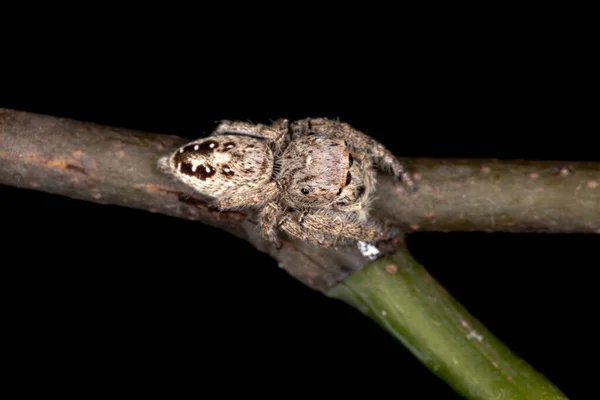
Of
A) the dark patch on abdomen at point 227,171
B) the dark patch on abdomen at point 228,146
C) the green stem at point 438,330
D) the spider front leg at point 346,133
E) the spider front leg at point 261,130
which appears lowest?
the green stem at point 438,330

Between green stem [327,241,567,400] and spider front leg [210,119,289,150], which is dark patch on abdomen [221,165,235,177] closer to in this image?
spider front leg [210,119,289,150]

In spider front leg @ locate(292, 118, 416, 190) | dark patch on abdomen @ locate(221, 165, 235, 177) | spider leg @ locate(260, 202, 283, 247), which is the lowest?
spider leg @ locate(260, 202, 283, 247)

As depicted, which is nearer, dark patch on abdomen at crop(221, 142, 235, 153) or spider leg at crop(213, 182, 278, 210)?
spider leg at crop(213, 182, 278, 210)

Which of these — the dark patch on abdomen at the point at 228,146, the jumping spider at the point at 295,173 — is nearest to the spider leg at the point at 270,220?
the jumping spider at the point at 295,173

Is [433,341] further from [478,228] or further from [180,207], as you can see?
[180,207]

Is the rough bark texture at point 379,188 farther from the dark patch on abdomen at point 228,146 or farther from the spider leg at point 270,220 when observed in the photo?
the dark patch on abdomen at point 228,146

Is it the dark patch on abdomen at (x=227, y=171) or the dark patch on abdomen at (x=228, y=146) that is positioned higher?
the dark patch on abdomen at (x=228, y=146)

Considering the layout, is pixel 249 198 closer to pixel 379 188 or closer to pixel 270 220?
pixel 270 220

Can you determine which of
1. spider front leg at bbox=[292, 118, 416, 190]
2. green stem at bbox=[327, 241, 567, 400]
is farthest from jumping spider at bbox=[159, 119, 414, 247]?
green stem at bbox=[327, 241, 567, 400]

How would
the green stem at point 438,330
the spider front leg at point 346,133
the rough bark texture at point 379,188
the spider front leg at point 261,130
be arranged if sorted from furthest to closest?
the spider front leg at point 261,130
the spider front leg at point 346,133
the rough bark texture at point 379,188
the green stem at point 438,330
